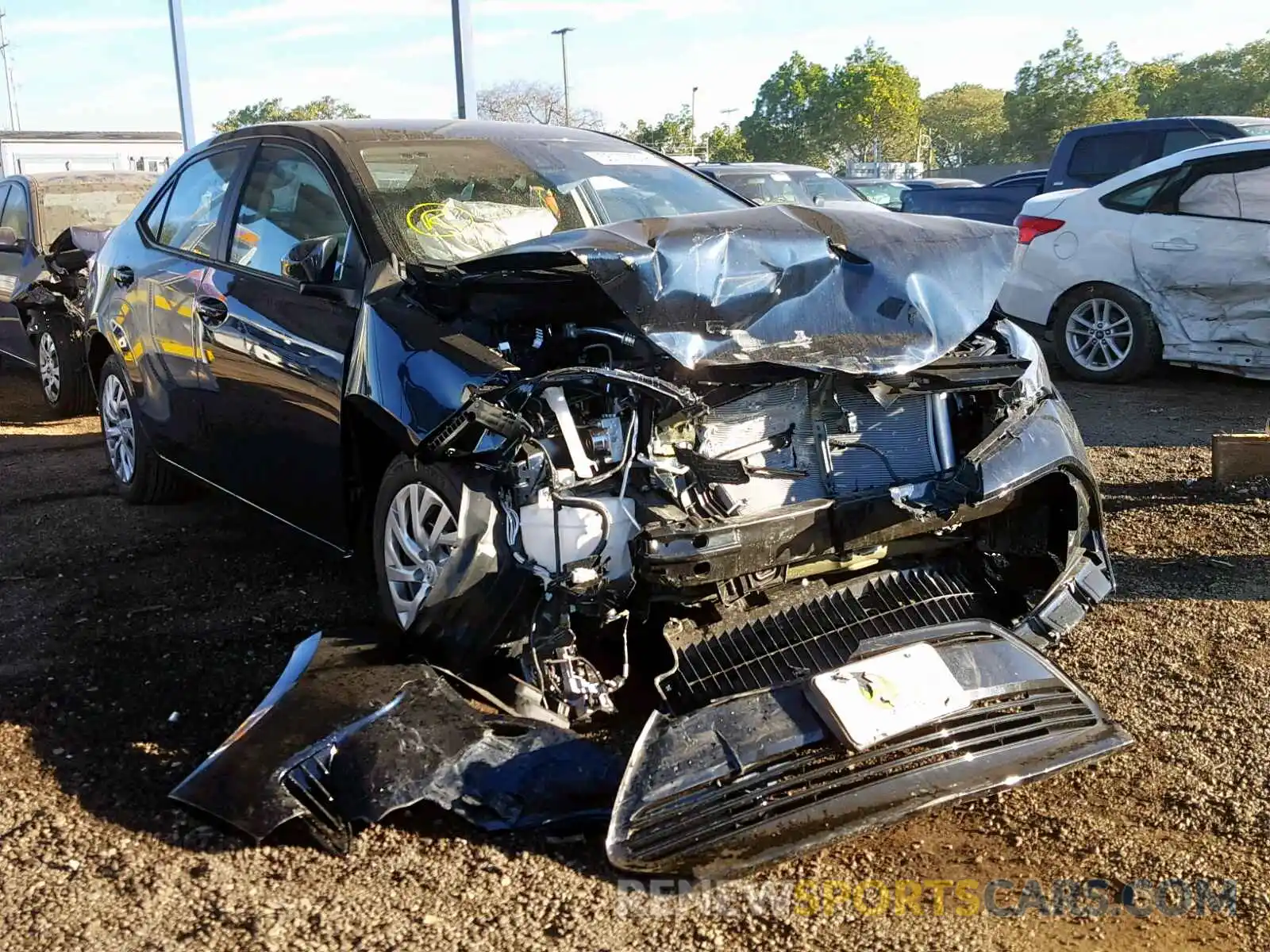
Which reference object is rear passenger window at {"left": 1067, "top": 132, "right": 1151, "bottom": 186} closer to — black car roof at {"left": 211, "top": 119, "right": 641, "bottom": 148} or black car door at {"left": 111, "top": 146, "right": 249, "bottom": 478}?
black car roof at {"left": 211, "top": 119, "right": 641, "bottom": 148}

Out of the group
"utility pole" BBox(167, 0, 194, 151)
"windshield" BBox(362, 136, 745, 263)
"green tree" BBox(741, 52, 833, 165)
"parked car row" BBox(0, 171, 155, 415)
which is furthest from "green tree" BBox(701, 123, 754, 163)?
"windshield" BBox(362, 136, 745, 263)

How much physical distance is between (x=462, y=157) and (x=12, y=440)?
4.92 meters

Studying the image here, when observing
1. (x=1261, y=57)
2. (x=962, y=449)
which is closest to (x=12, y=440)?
(x=962, y=449)

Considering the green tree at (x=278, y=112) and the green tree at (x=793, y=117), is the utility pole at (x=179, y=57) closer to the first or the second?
the green tree at (x=278, y=112)

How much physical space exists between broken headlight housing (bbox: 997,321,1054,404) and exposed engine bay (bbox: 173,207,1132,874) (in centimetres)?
3

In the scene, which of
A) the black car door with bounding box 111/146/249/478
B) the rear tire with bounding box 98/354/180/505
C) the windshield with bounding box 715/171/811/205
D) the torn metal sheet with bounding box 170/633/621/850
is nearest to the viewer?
the torn metal sheet with bounding box 170/633/621/850

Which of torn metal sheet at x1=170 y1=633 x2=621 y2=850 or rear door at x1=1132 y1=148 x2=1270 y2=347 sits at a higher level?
rear door at x1=1132 y1=148 x2=1270 y2=347

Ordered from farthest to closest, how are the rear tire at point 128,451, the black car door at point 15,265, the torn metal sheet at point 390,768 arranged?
the black car door at point 15,265
the rear tire at point 128,451
the torn metal sheet at point 390,768

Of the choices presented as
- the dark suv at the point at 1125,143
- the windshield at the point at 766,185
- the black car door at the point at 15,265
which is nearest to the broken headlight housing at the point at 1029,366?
the black car door at the point at 15,265

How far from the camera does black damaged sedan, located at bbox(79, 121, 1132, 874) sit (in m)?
2.85

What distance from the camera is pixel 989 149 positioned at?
65.7 metres

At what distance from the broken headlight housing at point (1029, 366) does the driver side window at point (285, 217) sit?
218 centimetres

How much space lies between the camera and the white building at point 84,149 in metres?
21.9

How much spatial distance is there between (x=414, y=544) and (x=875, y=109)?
2359 inches
